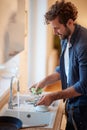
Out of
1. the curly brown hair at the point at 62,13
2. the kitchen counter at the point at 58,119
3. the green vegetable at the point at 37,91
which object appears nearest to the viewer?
the kitchen counter at the point at 58,119

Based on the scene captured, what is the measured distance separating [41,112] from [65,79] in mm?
385

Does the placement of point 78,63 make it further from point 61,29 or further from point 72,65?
point 61,29

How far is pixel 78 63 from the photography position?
6.82 feet

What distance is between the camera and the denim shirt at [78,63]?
1.99 m

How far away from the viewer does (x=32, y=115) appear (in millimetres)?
2180

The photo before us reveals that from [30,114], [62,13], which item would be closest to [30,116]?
[30,114]

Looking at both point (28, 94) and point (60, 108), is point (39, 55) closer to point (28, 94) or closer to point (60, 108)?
point (28, 94)

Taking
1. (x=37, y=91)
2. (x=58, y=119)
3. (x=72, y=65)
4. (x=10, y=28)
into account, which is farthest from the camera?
(x=37, y=91)

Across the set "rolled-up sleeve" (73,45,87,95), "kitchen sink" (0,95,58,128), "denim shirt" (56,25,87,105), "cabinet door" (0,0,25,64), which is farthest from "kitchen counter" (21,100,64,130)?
"cabinet door" (0,0,25,64)

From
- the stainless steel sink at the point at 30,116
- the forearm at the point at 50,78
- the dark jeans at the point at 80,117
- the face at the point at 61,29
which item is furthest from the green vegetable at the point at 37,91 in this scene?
the face at the point at 61,29

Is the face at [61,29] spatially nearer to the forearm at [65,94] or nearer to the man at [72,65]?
the man at [72,65]

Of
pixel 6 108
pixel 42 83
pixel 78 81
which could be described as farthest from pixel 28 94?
pixel 78 81

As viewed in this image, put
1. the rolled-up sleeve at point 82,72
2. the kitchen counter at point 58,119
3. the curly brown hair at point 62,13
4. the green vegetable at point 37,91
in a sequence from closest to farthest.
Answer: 1. the kitchen counter at point 58,119
2. the rolled-up sleeve at point 82,72
3. the curly brown hair at point 62,13
4. the green vegetable at point 37,91

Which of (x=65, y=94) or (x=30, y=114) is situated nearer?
(x=65, y=94)
